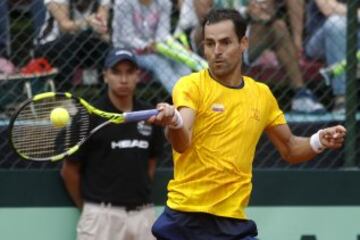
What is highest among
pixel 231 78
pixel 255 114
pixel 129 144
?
pixel 231 78

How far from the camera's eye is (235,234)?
4738 millimetres

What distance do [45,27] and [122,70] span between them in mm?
701

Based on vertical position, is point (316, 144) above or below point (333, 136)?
below

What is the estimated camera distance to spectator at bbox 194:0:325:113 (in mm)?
6461

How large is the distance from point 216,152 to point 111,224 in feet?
4.35

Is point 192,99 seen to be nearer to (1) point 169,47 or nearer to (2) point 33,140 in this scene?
(2) point 33,140

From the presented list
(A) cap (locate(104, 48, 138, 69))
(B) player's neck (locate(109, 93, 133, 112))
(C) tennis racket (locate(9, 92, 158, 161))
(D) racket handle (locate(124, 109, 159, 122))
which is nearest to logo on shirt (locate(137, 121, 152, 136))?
(B) player's neck (locate(109, 93, 133, 112))

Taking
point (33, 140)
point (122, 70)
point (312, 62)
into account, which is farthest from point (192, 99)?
point (312, 62)

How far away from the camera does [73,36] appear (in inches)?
247

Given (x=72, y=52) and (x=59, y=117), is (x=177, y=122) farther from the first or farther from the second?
(x=72, y=52)

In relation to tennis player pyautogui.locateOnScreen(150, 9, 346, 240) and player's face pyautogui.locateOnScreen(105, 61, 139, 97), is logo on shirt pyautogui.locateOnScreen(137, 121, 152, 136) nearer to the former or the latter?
player's face pyautogui.locateOnScreen(105, 61, 139, 97)

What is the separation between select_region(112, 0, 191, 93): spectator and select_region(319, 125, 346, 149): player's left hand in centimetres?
174

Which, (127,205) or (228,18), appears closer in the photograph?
(228,18)

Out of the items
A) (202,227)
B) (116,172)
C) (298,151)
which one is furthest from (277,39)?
(202,227)
